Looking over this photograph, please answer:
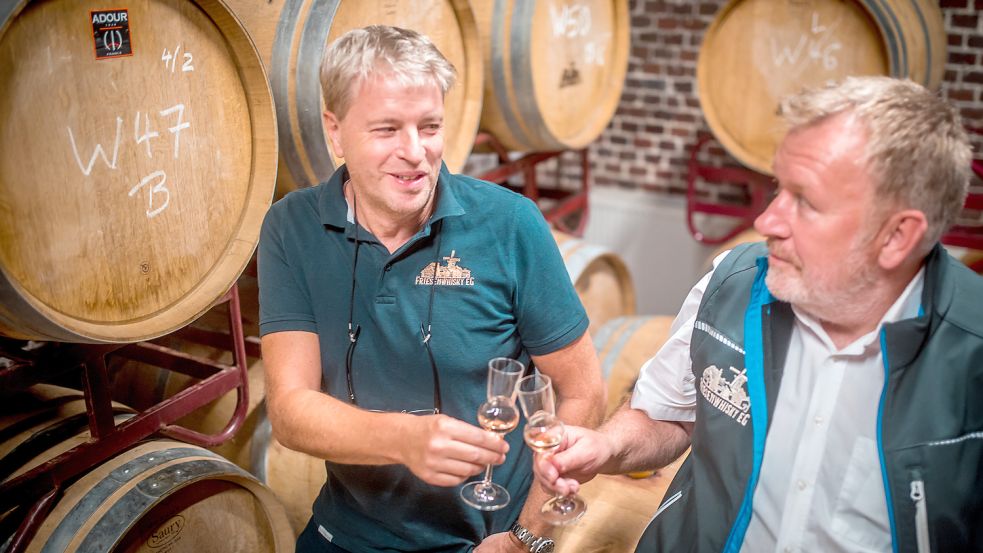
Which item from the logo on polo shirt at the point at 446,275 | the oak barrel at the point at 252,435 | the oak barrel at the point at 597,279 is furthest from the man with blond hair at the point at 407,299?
the oak barrel at the point at 597,279

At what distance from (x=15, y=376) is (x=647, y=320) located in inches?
90.3

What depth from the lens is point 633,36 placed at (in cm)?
513

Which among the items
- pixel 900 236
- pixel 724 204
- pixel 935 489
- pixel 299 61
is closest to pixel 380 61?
pixel 299 61

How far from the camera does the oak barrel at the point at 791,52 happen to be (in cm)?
359

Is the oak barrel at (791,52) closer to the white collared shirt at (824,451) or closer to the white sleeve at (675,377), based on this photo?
the white sleeve at (675,377)

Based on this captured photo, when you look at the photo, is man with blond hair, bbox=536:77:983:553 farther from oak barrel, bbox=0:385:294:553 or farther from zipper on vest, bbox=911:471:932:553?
oak barrel, bbox=0:385:294:553

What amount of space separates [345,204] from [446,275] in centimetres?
27

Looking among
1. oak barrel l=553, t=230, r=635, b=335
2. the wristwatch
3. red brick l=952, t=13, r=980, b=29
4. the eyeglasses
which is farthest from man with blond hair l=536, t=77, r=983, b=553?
red brick l=952, t=13, r=980, b=29

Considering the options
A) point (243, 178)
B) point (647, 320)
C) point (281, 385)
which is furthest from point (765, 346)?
point (647, 320)

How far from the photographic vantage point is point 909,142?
130 cm

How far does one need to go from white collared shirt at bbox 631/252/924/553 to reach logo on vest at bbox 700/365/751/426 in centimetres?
6

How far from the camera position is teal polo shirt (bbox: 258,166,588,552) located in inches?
66.0

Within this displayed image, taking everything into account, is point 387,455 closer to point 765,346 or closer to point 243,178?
point 765,346

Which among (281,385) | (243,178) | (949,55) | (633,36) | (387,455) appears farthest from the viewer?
(633,36)
